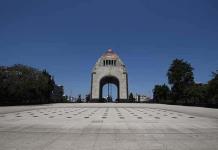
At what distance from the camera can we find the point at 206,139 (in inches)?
352

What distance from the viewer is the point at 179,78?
6650cm

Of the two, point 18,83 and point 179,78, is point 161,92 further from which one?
point 18,83

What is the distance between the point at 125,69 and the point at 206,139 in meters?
62.7

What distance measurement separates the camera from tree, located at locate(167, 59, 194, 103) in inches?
2606

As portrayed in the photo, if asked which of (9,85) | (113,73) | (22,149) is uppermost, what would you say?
(113,73)

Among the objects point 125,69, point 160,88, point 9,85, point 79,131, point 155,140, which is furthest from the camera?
point 160,88

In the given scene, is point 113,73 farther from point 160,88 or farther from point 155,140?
point 155,140

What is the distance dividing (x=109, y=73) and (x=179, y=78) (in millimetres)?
17104

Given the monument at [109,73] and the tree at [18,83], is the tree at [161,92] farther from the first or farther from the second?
the tree at [18,83]

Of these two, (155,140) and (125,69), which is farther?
(125,69)

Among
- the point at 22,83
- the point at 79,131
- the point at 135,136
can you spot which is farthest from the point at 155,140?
the point at 22,83

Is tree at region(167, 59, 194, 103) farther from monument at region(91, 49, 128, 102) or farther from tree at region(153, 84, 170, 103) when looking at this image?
tree at region(153, 84, 170, 103)

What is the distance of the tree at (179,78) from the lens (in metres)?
66.2

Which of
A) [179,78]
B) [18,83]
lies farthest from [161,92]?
[18,83]
